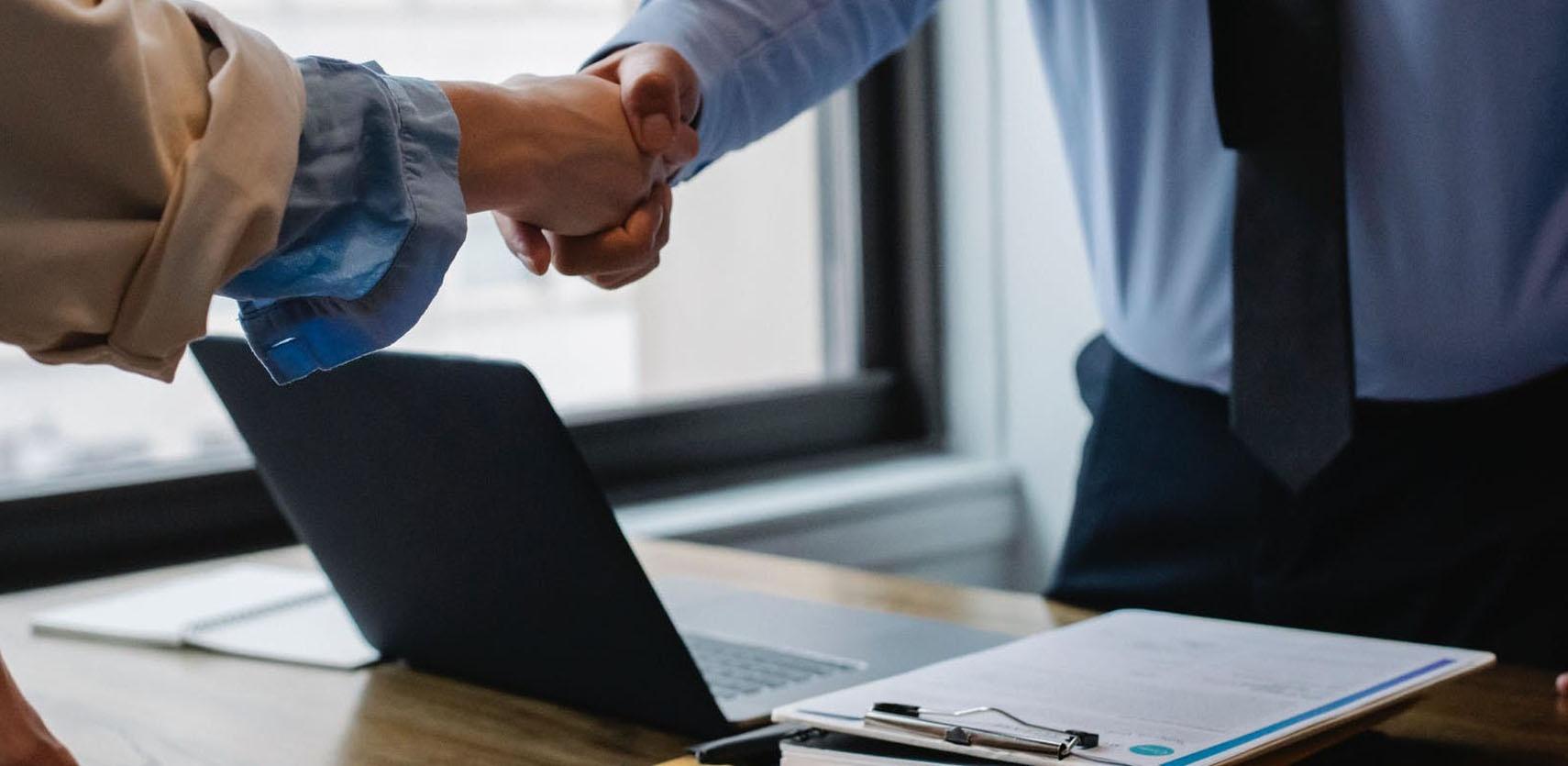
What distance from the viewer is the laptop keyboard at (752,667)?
3.07ft

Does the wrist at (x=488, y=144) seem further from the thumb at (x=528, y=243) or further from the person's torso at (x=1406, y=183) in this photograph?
the person's torso at (x=1406, y=183)

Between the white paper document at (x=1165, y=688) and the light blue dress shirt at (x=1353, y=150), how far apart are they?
11.8 inches

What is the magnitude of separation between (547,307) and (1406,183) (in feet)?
4.24

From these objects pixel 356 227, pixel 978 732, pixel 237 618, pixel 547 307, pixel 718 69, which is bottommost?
pixel 237 618

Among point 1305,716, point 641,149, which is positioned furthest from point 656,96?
point 1305,716

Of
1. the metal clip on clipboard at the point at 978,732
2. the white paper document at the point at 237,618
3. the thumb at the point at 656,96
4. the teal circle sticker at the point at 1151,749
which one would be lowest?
the white paper document at the point at 237,618

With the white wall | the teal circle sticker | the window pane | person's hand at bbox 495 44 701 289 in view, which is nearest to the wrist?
person's hand at bbox 495 44 701 289

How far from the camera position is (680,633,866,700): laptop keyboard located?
3.07 feet

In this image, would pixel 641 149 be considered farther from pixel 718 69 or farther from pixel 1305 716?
pixel 1305 716

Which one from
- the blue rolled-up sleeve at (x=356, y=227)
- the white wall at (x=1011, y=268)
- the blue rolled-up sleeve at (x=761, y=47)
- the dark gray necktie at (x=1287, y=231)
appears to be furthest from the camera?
the white wall at (x=1011, y=268)

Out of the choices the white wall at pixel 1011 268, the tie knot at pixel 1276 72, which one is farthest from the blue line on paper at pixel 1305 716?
the white wall at pixel 1011 268

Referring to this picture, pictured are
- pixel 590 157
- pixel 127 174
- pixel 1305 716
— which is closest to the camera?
pixel 127 174

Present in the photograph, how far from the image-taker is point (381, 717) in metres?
0.92

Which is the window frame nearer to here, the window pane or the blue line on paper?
the window pane
